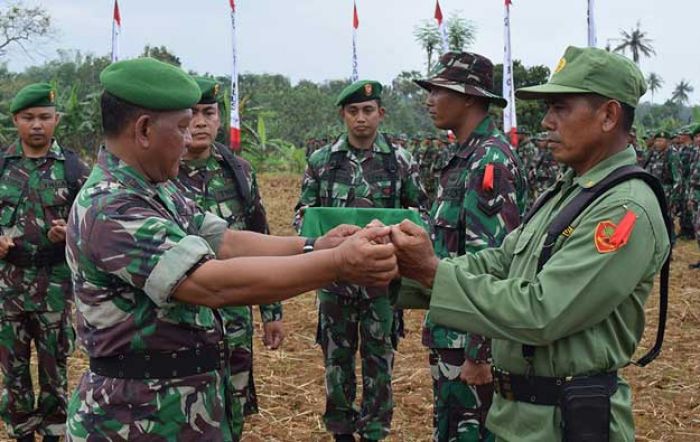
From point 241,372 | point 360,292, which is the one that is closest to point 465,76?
point 360,292

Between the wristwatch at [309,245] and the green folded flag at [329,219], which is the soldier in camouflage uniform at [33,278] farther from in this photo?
the wristwatch at [309,245]

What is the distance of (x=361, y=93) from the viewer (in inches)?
208

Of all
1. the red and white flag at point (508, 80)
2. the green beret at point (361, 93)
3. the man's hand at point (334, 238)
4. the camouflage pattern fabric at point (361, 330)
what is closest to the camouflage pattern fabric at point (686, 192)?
the red and white flag at point (508, 80)

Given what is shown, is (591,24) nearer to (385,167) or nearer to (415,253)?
(385,167)

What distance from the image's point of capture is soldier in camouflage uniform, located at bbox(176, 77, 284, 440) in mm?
4426

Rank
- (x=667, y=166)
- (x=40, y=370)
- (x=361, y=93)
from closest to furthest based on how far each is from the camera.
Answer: (x=40, y=370)
(x=361, y=93)
(x=667, y=166)

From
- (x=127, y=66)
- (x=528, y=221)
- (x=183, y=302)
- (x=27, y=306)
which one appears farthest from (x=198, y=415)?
(x=27, y=306)

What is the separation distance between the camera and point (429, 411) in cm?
557

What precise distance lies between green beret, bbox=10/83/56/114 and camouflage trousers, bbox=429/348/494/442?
3095mm

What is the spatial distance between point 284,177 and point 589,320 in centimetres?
2660

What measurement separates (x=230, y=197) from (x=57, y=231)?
1.14m

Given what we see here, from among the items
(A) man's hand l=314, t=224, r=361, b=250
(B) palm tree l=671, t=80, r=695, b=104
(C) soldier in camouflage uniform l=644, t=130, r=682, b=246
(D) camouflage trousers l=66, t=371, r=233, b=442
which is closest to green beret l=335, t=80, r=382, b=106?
(A) man's hand l=314, t=224, r=361, b=250

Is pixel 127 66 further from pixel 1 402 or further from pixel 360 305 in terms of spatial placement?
pixel 1 402

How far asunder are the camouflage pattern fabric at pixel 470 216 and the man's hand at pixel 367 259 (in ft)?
3.56
